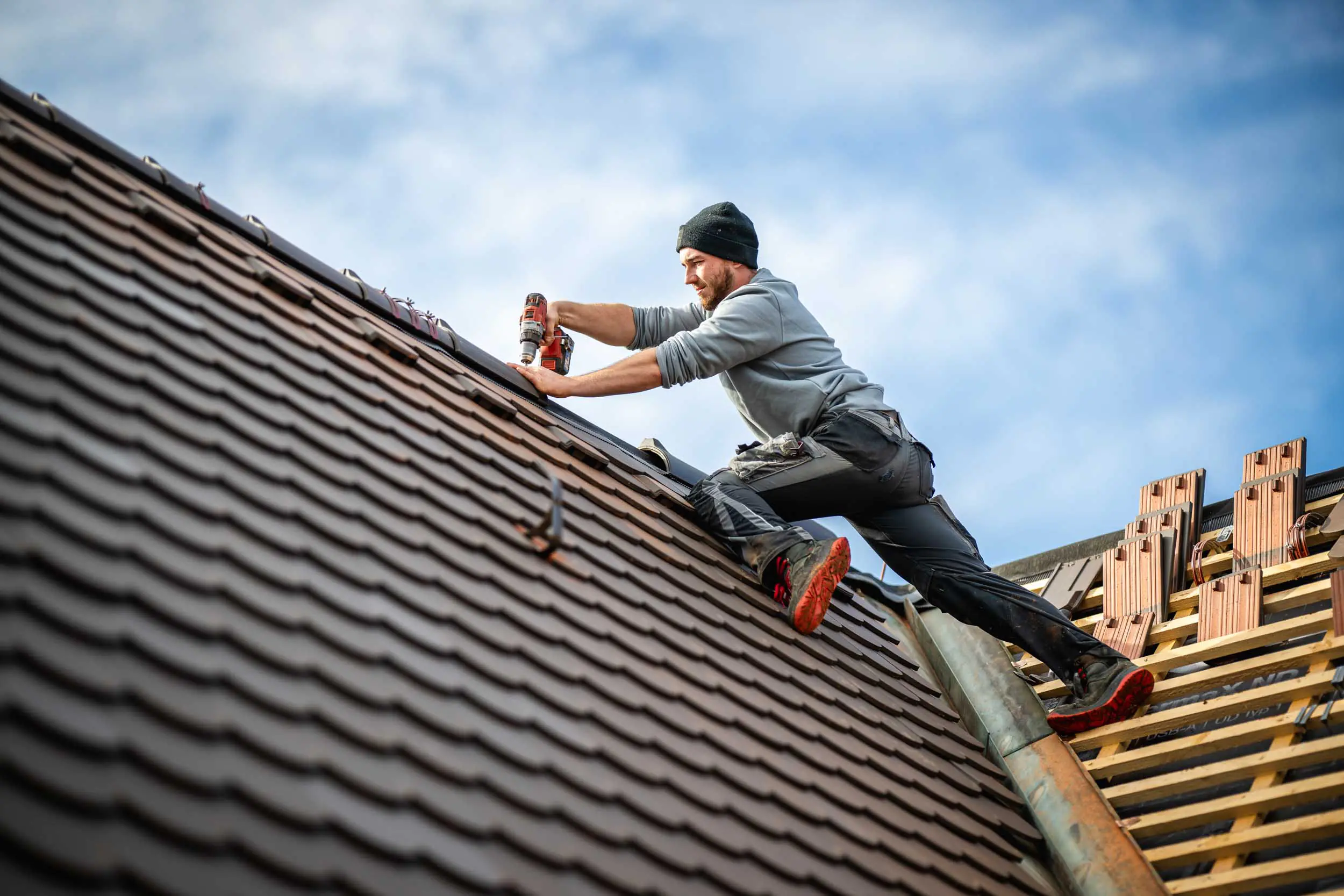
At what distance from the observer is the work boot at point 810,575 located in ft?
13.7

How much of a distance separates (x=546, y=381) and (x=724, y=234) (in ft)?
3.53

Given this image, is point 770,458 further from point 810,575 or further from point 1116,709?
point 1116,709

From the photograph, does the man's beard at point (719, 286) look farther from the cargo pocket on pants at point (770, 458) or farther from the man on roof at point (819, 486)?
the cargo pocket on pants at point (770, 458)

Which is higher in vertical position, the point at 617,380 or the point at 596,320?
the point at 596,320

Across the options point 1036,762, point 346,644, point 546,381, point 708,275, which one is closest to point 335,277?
point 546,381

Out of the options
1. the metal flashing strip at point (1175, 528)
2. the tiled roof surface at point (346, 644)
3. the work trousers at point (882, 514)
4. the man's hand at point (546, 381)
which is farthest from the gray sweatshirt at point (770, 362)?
the metal flashing strip at point (1175, 528)

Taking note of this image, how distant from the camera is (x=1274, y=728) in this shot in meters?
3.85

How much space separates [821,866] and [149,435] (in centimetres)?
190

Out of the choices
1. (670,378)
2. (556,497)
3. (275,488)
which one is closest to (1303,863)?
(556,497)

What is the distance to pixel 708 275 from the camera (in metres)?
5.20

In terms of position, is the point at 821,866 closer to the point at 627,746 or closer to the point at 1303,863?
the point at 627,746

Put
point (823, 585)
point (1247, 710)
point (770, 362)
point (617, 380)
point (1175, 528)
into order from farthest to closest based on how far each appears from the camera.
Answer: point (1175, 528), point (770, 362), point (617, 380), point (823, 585), point (1247, 710)

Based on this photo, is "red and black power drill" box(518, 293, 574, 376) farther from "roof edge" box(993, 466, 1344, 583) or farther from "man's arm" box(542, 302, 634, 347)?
"roof edge" box(993, 466, 1344, 583)

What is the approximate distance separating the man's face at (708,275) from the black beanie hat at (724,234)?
3cm
